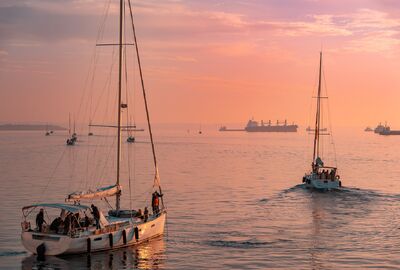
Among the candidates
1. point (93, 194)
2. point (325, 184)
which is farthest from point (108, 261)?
point (325, 184)

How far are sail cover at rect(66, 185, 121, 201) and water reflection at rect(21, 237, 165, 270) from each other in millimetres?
3900

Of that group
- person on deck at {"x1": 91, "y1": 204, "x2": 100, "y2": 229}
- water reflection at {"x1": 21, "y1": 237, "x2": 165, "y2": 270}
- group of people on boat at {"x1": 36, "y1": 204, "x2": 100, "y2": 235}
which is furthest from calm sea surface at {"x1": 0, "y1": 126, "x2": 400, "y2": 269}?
person on deck at {"x1": 91, "y1": 204, "x2": 100, "y2": 229}

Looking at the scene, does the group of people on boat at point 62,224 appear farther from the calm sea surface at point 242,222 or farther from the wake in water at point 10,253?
the wake in water at point 10,253

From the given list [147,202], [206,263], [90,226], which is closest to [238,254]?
[206,263]

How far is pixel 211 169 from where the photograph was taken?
12662cm

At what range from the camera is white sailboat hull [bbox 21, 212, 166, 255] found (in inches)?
1431

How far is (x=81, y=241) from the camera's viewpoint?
37.0m

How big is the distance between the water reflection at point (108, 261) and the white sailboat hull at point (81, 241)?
468 millimetres

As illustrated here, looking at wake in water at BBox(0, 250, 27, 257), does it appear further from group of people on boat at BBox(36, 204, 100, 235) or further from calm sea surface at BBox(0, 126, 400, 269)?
group of people on boat at BBox(36, 204, 100, 235)

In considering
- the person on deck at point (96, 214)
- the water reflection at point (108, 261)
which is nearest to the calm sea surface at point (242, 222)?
the water reflection at point (108, 261)

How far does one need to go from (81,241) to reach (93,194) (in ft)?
14.9

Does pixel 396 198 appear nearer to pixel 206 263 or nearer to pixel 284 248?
pixel 284 248

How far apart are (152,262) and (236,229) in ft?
47.3

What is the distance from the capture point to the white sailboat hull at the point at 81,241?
119 feet
